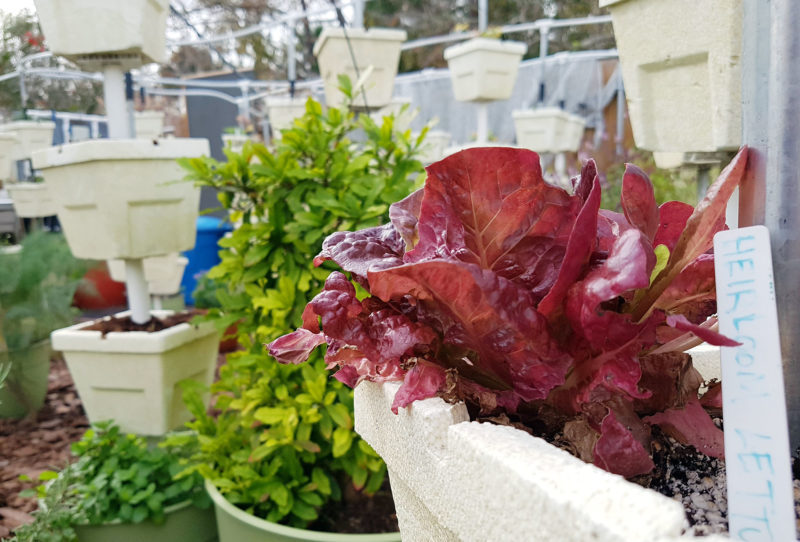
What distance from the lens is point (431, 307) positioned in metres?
0.49

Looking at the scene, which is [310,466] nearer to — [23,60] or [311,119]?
[311,119]

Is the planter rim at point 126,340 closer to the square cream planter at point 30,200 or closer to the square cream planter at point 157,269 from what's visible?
the square cream planter at point 157,269

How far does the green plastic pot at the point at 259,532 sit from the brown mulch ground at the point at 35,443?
1.87 feet

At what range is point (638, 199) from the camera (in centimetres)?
46

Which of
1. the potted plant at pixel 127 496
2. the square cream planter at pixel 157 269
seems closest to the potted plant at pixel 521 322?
the potted plant at pixel 127 496

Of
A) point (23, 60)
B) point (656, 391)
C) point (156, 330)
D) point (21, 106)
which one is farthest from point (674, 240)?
point (21, 106)

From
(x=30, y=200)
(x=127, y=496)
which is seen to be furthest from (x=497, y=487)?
(x=30, y=200)

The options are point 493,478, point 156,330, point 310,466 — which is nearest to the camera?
point 493,478

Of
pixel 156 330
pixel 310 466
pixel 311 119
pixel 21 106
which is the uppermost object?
pixel 21 106

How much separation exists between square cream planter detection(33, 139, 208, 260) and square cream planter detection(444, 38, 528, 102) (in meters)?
1.73

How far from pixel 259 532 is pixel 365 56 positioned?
214 cm

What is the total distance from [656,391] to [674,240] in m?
0.13

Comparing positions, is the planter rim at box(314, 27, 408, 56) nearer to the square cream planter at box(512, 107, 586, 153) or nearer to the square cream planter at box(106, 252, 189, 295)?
the square cream planter at box(106, 252, 189, 295)

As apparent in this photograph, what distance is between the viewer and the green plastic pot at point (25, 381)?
2.17m
